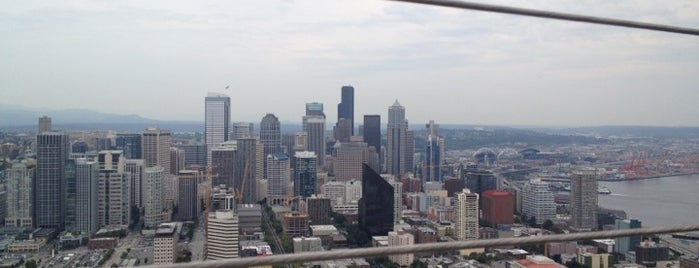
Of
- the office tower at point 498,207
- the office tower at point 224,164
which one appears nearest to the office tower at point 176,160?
the office tower at point 224,164

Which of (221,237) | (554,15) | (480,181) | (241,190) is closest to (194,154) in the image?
(241,190)

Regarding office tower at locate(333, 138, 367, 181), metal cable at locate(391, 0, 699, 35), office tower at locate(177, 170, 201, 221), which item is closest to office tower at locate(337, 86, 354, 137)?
office tower at locate(333, 138, 367, 181)

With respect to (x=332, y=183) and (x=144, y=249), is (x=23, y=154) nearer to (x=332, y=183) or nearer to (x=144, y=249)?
(x=144, y=249)

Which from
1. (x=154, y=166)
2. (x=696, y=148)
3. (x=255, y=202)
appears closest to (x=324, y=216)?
(x=255, y=202)

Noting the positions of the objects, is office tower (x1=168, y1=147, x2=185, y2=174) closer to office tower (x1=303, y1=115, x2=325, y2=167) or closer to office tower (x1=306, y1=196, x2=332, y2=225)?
office tower (x1=306, y1=196, x2=332, y2=225)

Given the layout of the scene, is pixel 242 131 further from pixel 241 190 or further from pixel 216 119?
pixel 241 190

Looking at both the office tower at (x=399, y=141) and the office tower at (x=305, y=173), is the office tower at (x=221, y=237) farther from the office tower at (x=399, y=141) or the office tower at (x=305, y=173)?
the office tower at (x=399, y=141)
